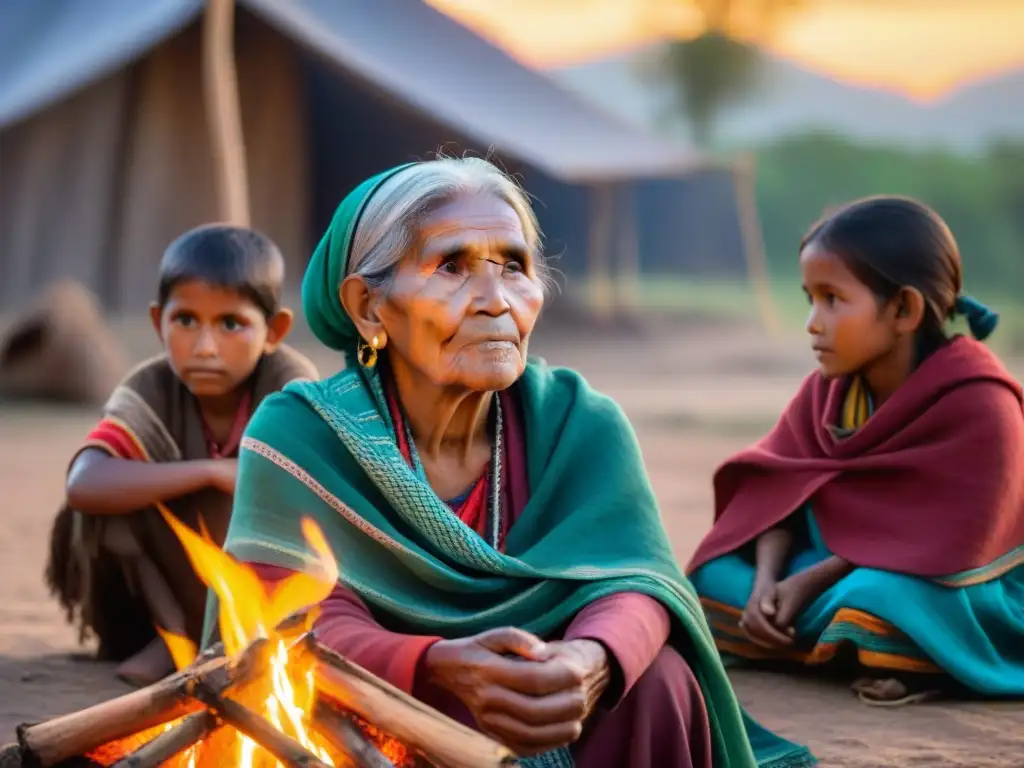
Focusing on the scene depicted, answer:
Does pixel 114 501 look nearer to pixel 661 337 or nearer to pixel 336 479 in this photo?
pixel 336 479

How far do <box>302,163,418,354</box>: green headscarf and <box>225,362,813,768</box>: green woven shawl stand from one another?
17 centimetres

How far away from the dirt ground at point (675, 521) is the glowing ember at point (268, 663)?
43.7 inches

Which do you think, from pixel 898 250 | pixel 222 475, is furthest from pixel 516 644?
pixel 898 250

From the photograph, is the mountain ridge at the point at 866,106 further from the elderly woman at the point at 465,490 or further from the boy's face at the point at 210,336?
the elderly woman at the point at 465,490

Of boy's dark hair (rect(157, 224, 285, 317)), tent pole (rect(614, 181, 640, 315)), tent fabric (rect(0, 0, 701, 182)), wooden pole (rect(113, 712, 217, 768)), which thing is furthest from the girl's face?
tent pole (rect(614, 181, 640, 315))

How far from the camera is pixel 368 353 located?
2.89m

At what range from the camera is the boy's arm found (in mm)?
3756

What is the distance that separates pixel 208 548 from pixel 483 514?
21.9 inches

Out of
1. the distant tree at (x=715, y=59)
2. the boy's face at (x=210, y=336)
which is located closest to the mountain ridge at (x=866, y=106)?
the distant tree at (x=715, y=59)

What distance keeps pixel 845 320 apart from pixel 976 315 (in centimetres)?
43

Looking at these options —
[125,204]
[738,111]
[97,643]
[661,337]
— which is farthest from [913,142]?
[97,643]

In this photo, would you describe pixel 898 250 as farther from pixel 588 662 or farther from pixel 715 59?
pixel 715 59

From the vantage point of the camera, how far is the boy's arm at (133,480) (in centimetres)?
376

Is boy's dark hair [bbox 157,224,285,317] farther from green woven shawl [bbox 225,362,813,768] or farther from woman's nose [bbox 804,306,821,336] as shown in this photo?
woman's nose [bbox 804,306,821,336]
